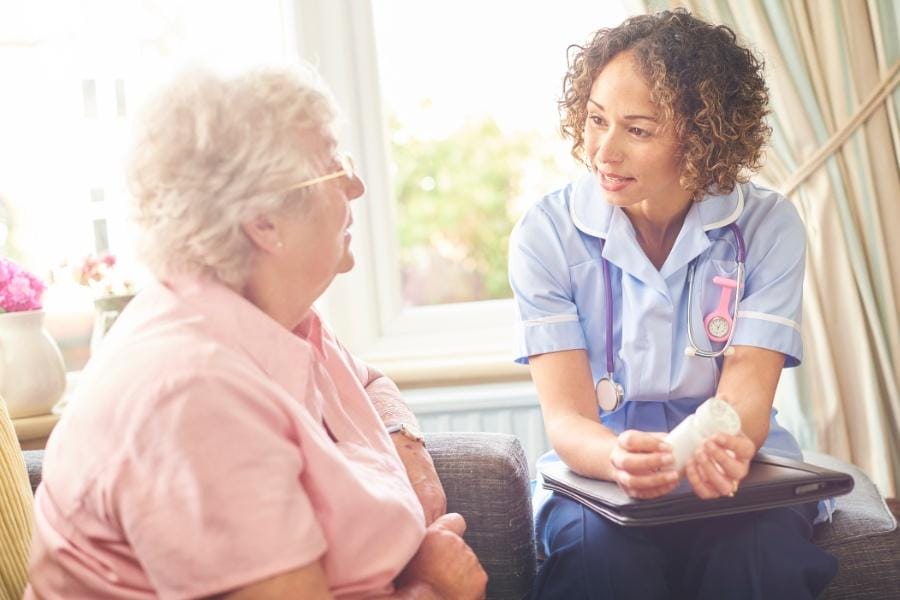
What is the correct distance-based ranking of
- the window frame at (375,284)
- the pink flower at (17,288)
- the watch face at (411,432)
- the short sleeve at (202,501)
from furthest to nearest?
the window frame at (375,284) < the pink flower at (17,288) < the watch face at (411,432) < the short sleeve at (202,501)

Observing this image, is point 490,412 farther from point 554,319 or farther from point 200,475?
point 200,475

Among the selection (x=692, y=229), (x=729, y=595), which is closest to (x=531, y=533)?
(x=729, y=595)

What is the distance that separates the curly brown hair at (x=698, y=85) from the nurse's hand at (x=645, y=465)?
1.73 feet

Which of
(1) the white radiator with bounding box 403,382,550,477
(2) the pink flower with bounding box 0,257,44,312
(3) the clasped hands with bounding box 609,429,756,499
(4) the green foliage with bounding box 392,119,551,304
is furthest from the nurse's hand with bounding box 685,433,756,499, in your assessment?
(4) the green foliage with bounding box 392,119,551,304

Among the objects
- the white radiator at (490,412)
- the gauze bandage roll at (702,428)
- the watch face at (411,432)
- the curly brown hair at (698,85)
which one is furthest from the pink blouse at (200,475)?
the white radiator at (490,412)

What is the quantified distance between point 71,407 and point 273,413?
24 centimetres

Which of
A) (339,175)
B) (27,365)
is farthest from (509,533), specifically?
(27,365)

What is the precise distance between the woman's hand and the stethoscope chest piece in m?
0.49

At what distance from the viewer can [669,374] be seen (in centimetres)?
180

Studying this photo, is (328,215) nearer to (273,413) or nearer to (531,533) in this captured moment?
(273,413)

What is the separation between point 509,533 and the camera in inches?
67.1

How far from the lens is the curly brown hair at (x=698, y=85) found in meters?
1.78

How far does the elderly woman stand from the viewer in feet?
3.64

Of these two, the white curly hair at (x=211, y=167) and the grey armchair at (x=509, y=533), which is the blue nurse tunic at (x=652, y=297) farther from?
the white curly hair at (x=211, y=167)
